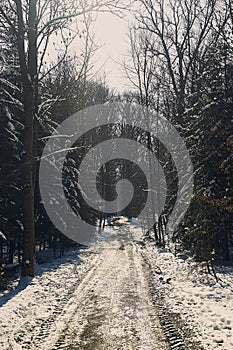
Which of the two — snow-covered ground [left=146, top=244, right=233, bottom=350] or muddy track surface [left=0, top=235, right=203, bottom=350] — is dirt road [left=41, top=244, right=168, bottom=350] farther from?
snow-covered ground [left=146, top=244, right=233, bottom=350]

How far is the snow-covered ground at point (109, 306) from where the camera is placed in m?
7.04

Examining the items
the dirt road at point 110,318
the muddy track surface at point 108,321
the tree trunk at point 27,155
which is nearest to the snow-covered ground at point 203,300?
the muddy track surface at point 108,321

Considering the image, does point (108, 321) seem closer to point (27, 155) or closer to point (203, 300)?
point (203, 300)

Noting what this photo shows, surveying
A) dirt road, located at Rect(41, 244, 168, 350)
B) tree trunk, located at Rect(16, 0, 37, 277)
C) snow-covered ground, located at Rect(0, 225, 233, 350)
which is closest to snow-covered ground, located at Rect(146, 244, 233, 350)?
snow-covered ground, located at Rect(0, 225, 233, 350)

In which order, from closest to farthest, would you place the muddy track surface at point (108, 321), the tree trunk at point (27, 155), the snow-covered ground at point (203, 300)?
the muddy track surface at point (108, 321) → the snow-covered ground at point (203, 300) → the tree trunk at point (27, 155)

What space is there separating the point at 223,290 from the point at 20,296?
5689 mm

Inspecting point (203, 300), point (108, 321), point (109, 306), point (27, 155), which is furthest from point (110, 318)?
point (27, 155)

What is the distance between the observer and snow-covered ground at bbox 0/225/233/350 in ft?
23.1

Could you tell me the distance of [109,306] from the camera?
9.31 metres

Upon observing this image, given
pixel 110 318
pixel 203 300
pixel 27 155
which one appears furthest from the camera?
pixel 27 155

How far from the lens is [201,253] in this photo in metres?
13.0

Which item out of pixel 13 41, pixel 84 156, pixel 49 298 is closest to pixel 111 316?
pixel 49 298

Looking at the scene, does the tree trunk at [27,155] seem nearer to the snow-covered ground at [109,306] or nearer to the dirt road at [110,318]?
the snow-covered ground at [109,306]

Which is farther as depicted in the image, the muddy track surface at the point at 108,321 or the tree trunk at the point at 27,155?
the tree trunk at the point at 27,155
